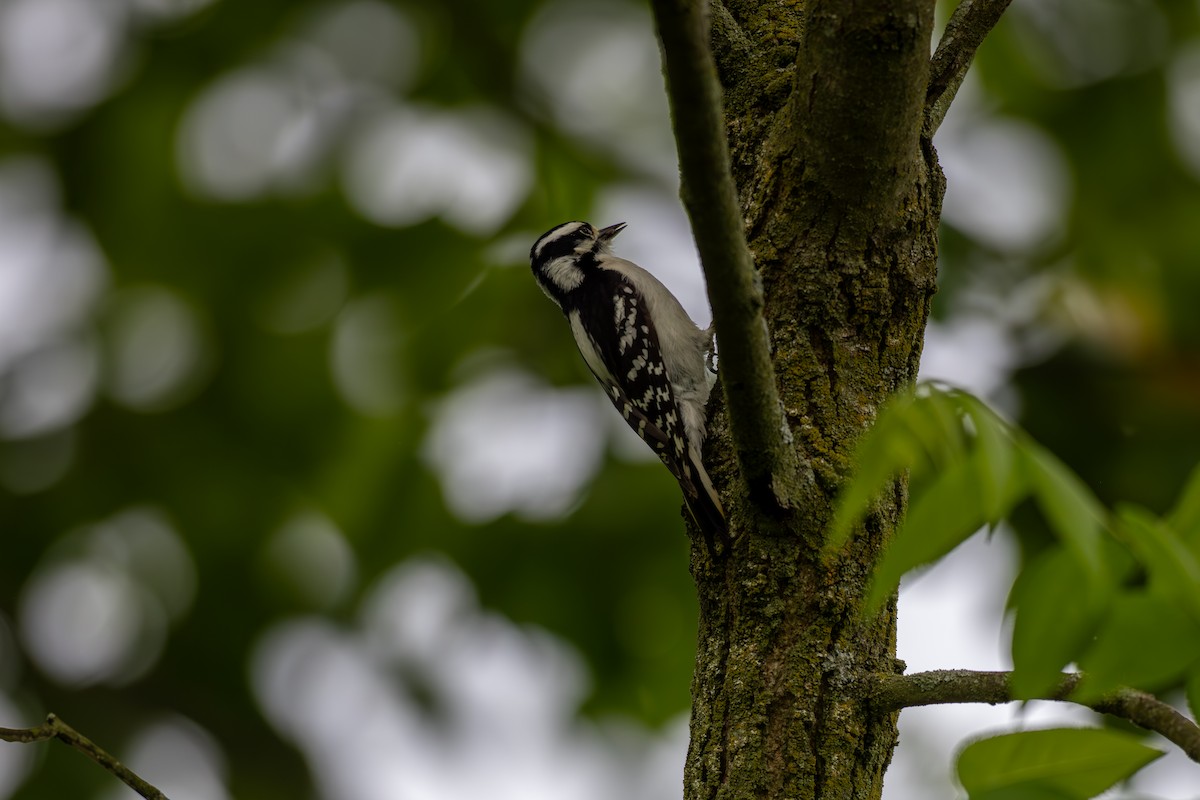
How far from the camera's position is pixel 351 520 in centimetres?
706

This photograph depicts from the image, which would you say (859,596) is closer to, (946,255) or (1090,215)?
(946,255)

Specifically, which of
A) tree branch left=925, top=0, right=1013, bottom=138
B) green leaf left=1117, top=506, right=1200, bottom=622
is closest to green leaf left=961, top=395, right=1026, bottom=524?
green leaf left=1117, top=506, right=1200, bottom=622

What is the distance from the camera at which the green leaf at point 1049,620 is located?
141cm

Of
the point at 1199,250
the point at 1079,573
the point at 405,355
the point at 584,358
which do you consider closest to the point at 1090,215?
the point at 1199,250

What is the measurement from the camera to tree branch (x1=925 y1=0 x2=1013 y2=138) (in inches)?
125

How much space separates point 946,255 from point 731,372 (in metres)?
3.40

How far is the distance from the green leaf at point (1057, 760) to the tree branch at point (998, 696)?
346 millimetres

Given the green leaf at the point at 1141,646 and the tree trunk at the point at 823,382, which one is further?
the tree trunk at the point at 823,382

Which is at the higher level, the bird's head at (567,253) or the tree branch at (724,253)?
the bird's head at (567,253)

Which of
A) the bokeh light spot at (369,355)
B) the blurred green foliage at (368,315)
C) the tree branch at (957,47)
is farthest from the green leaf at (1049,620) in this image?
the bokeh light spot at (369,355)

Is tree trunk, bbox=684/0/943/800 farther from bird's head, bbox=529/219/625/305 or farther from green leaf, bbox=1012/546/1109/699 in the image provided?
bird's head, bbox=529/219/625/305

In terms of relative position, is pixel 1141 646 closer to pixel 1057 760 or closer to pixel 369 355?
pixel 1057 760

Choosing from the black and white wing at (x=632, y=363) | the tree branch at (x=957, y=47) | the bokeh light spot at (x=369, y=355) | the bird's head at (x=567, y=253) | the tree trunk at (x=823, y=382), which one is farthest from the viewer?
the bokeh light spot at (x=369, y=355)

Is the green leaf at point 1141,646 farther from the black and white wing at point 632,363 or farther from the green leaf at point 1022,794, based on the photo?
the black and white wing at point 632,363
